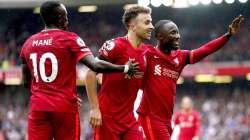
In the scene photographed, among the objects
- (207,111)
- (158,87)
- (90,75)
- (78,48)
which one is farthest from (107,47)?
(207,111)

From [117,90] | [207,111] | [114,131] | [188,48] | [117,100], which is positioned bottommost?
[207,111]

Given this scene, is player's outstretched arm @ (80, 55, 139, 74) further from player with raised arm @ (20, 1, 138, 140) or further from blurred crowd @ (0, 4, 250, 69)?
blurred crowd @ (0, 4, 250, 69)

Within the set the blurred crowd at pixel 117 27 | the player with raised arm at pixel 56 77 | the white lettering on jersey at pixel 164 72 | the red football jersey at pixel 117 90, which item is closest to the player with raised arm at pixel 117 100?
the red football jersey at pixel 117 90

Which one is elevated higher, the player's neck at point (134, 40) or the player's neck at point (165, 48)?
the player's neck at point (134, 40)

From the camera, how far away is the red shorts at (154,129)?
8.73 meters

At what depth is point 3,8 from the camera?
35.3m

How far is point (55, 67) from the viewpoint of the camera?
23.5 ft

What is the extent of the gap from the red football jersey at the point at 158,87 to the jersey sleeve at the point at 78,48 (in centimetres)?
186

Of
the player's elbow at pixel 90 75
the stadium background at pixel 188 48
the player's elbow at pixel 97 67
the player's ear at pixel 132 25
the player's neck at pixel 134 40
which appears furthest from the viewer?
the stadium background at pixel 188 48

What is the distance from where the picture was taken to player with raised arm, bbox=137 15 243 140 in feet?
28.7

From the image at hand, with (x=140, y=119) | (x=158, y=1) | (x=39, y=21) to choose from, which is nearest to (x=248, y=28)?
(x=158, y=1)

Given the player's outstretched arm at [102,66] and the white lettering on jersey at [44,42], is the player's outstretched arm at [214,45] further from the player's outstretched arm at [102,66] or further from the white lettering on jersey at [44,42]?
the white lettering on jersey at [44,42]

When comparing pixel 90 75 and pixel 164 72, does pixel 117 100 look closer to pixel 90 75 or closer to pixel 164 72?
pixel 90 75

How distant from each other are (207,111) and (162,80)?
22206 millimetres
